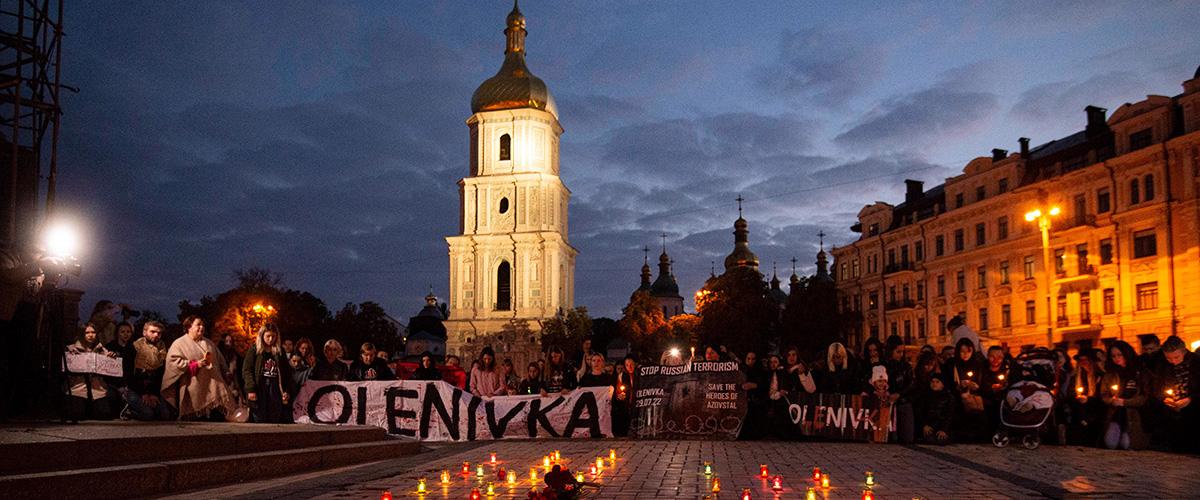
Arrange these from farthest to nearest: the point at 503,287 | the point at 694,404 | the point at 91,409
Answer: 1. the point at 503,287
2. the point at 694,404
3. the point at 91,409

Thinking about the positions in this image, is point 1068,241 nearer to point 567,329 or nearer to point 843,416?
point 843,416

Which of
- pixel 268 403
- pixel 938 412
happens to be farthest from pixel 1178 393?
pixel 268 403

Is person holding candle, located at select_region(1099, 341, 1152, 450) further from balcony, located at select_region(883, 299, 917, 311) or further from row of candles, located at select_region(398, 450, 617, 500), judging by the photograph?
balcony, located at select_region(883, 299, 917, 311)

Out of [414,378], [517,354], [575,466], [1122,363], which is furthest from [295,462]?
[517,354]

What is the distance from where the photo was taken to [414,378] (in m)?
17.7

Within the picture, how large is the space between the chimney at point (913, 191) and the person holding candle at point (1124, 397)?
163 ft

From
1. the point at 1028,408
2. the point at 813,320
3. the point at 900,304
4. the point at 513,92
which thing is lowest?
the point at 1028,408

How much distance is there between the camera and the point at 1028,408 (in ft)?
44.8

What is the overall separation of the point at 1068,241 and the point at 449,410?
38.4m

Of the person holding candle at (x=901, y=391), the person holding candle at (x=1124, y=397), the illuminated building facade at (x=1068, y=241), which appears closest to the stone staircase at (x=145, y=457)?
the person holding candle at (x=901, y=391)

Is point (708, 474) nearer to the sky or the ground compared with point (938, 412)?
nearer to the ground

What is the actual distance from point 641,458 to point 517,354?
6731 cm

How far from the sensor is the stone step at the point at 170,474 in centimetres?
721

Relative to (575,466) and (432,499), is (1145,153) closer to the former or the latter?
(575,466)
